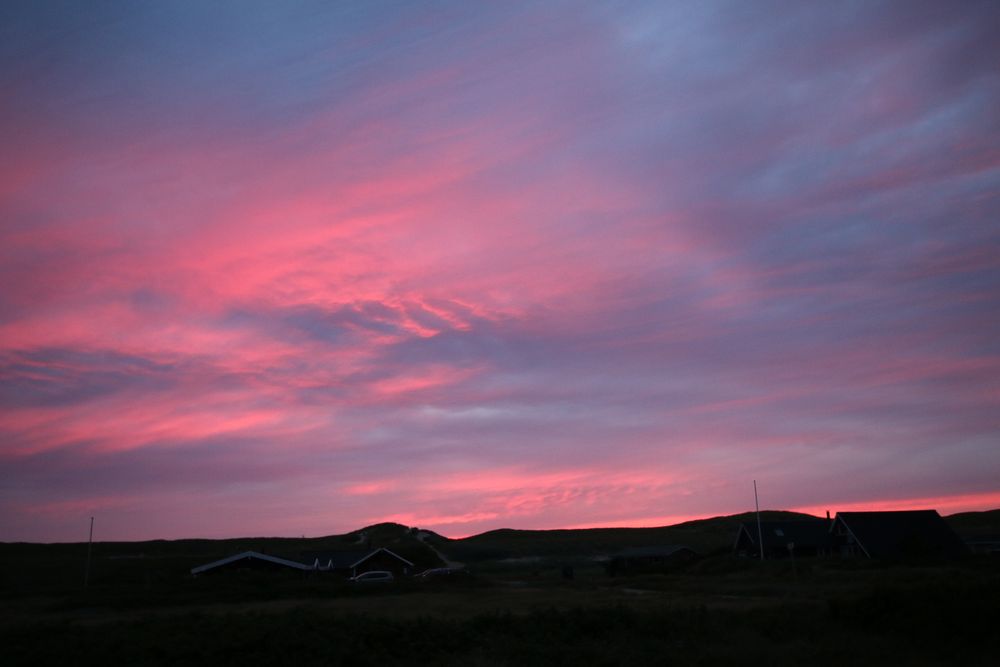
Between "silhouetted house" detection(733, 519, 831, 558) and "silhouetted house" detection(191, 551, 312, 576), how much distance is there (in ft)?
123

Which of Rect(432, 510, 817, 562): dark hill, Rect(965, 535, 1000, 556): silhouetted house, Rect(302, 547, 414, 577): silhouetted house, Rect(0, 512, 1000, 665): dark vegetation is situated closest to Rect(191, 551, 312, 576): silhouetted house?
Rect(302, 547, 414, 577): silhouetted house

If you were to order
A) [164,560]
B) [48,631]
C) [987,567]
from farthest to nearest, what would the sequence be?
1. [164,560]
2. [987,567]
3. [48,631]

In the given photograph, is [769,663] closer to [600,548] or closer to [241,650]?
[241,650]

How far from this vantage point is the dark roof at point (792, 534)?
233 feet

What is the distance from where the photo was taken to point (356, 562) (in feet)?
214

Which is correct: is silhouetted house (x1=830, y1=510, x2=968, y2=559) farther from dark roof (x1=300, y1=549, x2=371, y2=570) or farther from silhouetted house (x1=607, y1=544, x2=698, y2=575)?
dark roof (x1=300, y1=549, x2=371, y2=570)

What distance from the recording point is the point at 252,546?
118 meters

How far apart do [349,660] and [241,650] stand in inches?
107

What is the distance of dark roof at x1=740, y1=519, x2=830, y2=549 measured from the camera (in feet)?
233

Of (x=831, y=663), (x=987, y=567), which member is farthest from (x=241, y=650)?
(x=987, y=567)

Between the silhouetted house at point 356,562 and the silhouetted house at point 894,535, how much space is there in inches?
1373

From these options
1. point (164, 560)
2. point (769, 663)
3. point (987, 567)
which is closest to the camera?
point (769, 663)

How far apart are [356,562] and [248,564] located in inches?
362

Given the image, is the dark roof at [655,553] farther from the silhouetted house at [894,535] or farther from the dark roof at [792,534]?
the silhouetted house at [894,535]
